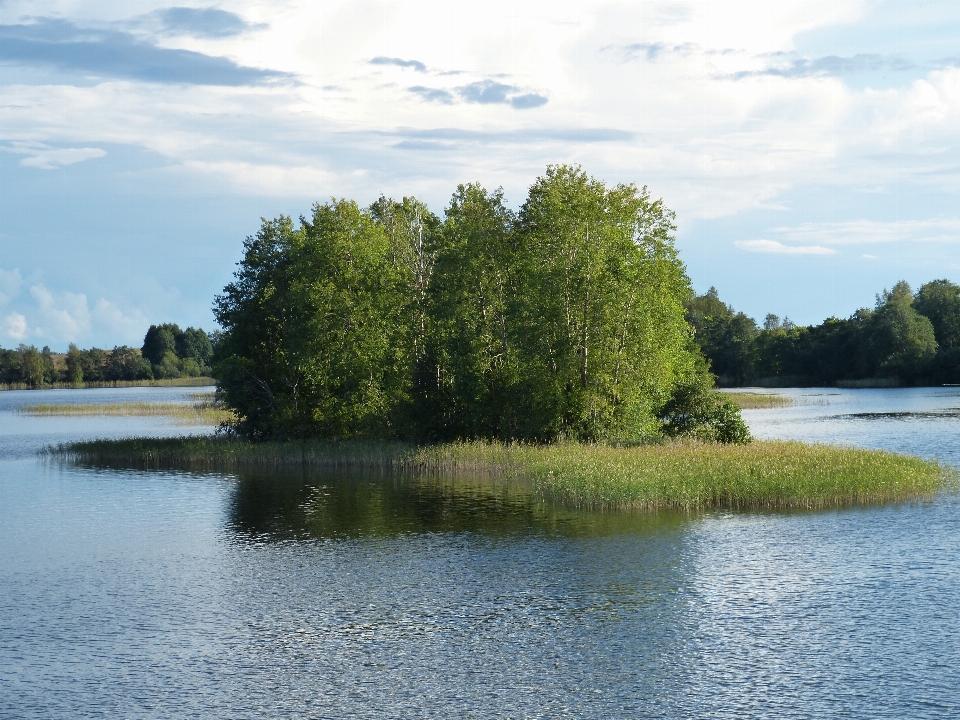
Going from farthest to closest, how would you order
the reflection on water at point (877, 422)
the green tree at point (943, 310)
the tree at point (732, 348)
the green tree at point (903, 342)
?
the tree at point (732, 348), the green tree at point (943, 310), the green tree at point (903, 342), the reflection on water at point (877, 422)

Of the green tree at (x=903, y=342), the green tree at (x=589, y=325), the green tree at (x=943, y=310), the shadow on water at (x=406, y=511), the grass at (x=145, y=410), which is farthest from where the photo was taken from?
the green tree at (x=943, y=310)

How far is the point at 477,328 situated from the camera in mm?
58906

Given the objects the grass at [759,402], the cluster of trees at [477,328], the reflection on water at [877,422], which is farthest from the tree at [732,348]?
the cluster of trees at [477,328]

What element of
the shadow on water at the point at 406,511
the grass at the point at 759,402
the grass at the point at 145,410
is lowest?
the shadow on water at the point at 406,511

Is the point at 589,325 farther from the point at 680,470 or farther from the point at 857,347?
the point at 857,347

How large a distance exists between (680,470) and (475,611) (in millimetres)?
19333

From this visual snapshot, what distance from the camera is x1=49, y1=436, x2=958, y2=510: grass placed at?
126 feet

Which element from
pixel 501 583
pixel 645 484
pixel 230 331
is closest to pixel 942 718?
pixel 501 583

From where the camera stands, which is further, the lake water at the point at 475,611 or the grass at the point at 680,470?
the grass at the point at 680,470

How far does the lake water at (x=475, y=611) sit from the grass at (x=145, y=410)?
6246cm

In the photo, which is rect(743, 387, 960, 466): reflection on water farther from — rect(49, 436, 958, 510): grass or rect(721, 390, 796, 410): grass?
rect(49, 436, 958, 510): grass

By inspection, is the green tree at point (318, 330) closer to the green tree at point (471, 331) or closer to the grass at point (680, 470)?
the green tree at point (471, 331)

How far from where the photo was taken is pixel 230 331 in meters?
66.6

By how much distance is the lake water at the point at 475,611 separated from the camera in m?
18.5
